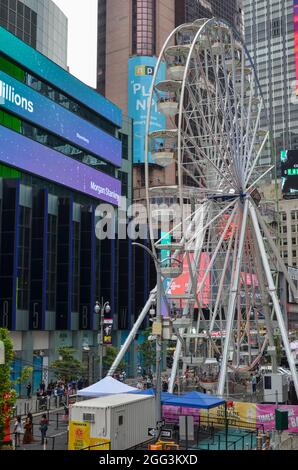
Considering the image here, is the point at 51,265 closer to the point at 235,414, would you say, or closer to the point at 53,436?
the point at 53,436

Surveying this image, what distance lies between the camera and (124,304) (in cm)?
6956

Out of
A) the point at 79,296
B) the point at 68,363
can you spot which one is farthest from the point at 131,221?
the point at 68,363

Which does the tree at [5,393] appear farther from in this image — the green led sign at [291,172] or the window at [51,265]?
the green led sign at [291,172]

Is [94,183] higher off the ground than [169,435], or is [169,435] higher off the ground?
[94,183]

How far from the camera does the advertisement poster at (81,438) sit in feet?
80.2

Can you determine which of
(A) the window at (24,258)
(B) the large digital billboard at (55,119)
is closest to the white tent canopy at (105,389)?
(A) the window at (24,258)

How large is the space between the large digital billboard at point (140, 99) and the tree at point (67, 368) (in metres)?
63.6

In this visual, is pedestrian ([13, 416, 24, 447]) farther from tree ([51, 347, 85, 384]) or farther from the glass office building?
the glass office building

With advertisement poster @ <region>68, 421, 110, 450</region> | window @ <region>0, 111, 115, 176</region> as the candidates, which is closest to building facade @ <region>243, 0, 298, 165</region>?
window @ <region>0, 111, 115, 176</region>

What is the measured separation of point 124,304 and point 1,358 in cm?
4596

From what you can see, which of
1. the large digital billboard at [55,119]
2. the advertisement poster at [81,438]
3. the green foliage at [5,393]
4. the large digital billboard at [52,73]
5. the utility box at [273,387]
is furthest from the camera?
the large digital billboard at [52,73]

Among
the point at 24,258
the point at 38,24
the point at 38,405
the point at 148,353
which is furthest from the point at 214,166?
the point at 38,24

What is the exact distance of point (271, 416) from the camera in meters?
28.4

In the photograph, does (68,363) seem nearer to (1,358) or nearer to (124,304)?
(124,304)
